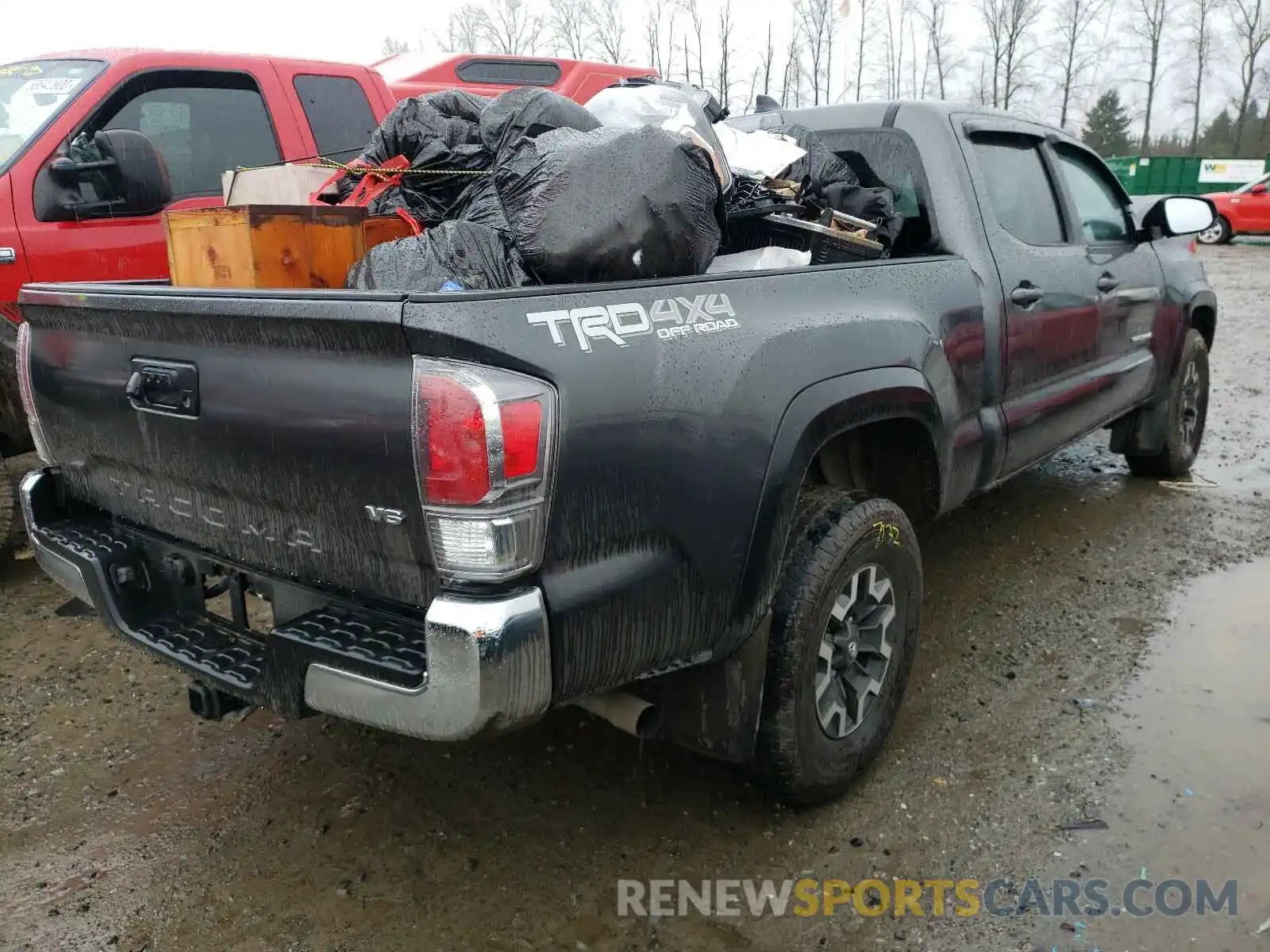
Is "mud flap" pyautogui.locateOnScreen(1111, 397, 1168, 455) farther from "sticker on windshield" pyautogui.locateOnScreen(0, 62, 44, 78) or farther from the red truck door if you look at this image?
"sticker on windshield" pyautogui.locateOnScreen(0, 62, 44, 78)

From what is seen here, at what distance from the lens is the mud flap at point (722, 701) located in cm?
234

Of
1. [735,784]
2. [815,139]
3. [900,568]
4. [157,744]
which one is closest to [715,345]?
[900,568]

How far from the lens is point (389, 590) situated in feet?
6.70

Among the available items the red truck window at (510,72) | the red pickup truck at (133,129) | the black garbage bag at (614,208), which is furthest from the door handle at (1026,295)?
the red truck window at (510,72)

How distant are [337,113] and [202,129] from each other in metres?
0.78

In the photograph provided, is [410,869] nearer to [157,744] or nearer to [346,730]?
[346,730]

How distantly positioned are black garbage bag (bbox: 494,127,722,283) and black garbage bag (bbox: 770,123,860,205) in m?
1.13

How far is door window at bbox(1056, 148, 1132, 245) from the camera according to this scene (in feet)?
14.0

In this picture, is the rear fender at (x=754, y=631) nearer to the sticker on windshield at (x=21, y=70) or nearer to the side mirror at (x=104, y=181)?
the side mirror at (x=104, y=181)

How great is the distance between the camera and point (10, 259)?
4.16 meters

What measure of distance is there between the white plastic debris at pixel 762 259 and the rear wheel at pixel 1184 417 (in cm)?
334

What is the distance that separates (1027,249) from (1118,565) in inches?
65.2

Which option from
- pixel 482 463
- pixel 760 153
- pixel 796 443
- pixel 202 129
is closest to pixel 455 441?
pixel 482 463

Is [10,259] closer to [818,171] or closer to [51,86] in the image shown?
[51,86]
